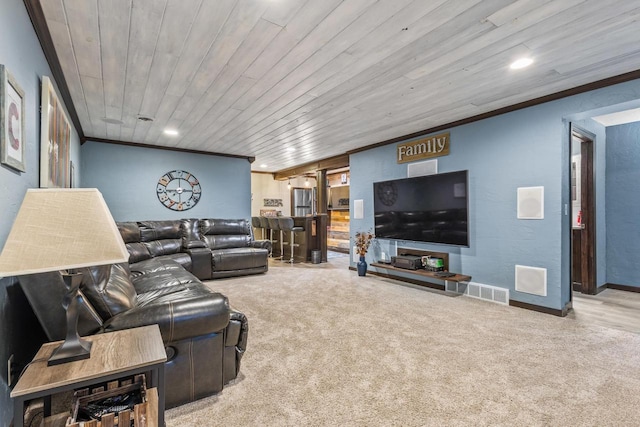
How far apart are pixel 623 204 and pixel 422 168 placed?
281 centimetres

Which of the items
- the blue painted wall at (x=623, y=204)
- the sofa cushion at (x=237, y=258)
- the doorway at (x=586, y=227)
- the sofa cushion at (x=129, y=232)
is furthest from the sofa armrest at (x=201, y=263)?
the blue painted wall at (x=623, y=204)

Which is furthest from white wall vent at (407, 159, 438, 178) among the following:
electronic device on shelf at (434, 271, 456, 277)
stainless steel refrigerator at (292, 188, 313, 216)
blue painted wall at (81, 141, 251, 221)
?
stainless steel refrigerator at (292, 188, 313, 216)

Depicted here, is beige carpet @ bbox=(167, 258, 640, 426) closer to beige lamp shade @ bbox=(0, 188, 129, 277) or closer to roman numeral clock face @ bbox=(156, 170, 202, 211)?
beige lamp shade @ bbox=(0, 188, 129, 277)

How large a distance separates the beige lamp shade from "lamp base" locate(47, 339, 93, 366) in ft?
1.31

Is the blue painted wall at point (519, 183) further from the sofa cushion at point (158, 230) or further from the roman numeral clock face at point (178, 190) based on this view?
the roman numeral clock face at point (178, 190)

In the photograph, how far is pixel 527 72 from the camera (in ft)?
8.91

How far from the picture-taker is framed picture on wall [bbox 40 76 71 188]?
2.06 meters

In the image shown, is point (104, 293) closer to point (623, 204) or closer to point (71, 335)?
point (71, 335)

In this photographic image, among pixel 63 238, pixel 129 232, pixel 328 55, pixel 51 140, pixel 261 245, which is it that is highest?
pixel 328 55

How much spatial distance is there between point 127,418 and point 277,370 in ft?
3.76

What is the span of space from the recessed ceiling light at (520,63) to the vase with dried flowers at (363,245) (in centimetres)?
339

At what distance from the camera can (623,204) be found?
429 cm

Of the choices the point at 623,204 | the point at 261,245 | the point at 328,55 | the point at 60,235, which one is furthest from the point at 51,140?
the point at 623,204

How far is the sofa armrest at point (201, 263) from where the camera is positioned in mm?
4938
